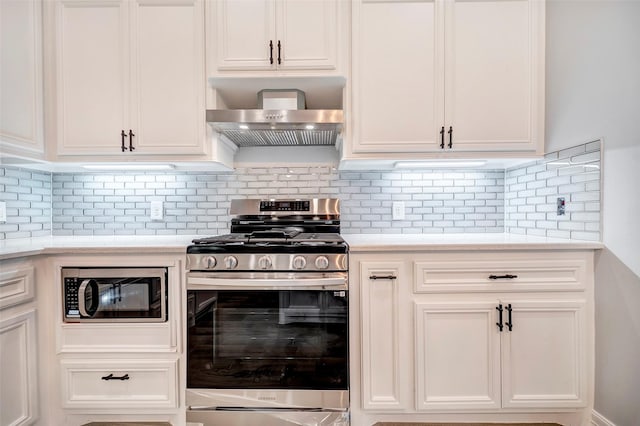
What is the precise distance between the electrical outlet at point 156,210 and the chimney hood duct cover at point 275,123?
0.69 metres

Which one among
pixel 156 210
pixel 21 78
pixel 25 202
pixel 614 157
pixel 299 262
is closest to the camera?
pixel 614 157

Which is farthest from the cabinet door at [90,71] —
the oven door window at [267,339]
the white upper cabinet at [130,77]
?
the oven door window at [267,339]

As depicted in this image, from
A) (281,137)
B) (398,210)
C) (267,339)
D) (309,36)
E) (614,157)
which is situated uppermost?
(309,36)

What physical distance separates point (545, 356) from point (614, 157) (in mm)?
1005

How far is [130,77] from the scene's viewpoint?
1893 millimetres

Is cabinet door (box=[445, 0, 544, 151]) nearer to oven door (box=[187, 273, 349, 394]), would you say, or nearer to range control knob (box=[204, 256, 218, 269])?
oven door (box=[187, 273, 349, 394])

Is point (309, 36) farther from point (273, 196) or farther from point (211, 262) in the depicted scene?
point (211, 262)

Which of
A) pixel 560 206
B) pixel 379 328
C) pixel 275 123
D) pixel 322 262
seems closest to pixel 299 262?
pixel 322 262

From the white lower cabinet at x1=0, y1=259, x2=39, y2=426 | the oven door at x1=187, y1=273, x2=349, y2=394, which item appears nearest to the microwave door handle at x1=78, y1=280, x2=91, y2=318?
the white lower cabinet at x1=0, y1=259, x2=39, y2=426

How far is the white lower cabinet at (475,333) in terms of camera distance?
1.67m

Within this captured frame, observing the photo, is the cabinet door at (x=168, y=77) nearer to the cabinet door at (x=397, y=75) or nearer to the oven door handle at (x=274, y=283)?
the oven door handle at (x=274, y=283)

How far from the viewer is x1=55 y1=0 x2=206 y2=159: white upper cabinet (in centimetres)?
188

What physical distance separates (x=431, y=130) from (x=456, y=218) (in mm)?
723

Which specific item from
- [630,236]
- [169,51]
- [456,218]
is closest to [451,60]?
[456,218]
